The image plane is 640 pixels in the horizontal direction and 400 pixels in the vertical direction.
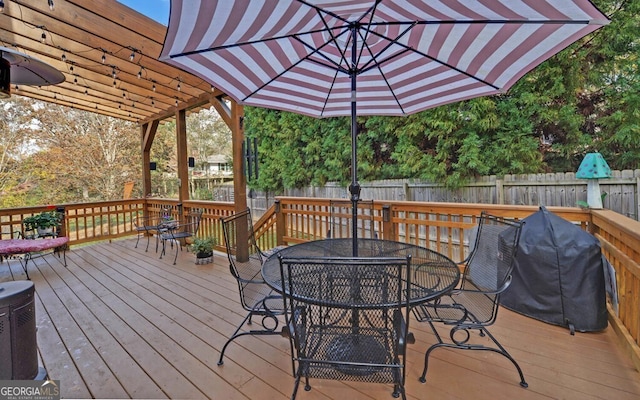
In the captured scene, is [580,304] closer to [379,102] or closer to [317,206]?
[379,102]

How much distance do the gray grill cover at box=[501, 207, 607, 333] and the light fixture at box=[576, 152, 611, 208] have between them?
1.83 ft

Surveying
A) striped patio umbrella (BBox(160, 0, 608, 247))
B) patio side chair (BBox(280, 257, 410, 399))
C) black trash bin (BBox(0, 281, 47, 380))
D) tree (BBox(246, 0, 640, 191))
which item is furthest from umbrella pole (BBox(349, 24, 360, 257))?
tree (BBox(246, 0, 640, 191))

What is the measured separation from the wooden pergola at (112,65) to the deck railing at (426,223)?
80 cm

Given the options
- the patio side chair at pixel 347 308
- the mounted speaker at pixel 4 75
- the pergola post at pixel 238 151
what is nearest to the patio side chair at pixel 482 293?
the patio side chair at pixel 347 308

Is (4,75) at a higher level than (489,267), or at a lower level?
higher

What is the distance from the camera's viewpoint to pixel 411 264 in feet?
6.46

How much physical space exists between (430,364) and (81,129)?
12.9 metres

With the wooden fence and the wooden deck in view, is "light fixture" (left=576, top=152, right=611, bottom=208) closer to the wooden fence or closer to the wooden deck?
the wooden deck

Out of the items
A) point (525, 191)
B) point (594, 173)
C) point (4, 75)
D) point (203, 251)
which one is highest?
point (4, 75)

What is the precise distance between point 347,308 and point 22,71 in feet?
10.7

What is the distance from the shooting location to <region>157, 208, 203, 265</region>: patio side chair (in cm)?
469

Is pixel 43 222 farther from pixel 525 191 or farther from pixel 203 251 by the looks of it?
pixel 525 191

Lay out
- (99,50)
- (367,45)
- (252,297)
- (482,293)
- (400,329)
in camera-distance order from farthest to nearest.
Result: (99,50)
(367,45)
(252,297)
(482,293)
(400,329)

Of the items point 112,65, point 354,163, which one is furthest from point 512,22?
point 112,65
